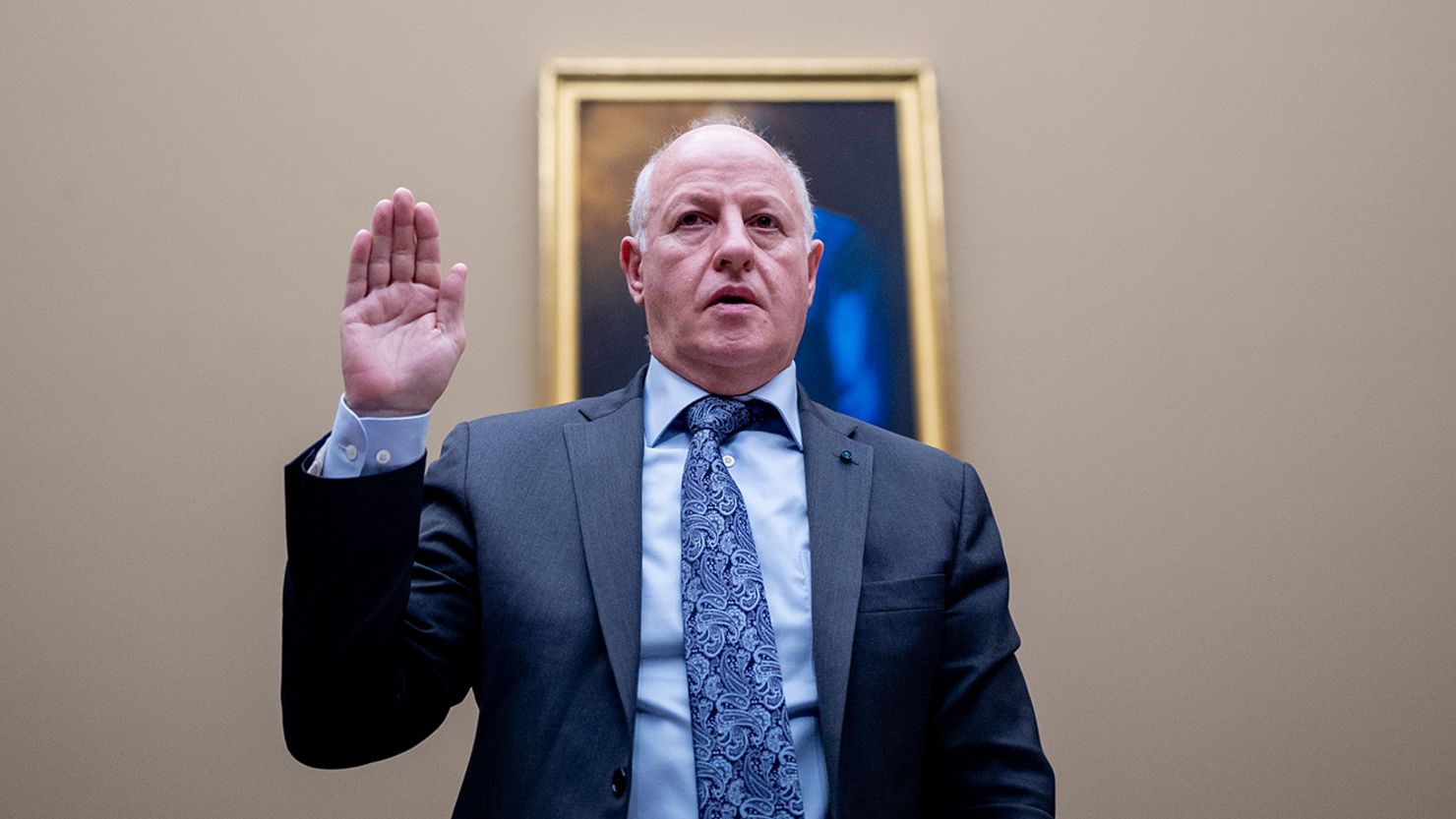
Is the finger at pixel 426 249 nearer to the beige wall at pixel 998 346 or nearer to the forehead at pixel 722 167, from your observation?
the forehead at pixel 722 167

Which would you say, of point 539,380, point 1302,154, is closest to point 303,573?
point 539,380

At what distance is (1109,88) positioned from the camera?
2822 millimetres

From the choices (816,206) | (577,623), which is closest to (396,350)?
(577,623)

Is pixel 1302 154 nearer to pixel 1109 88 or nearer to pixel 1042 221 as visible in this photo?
pixel 1109 88

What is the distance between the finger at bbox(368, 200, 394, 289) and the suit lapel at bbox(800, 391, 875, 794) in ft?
2.23

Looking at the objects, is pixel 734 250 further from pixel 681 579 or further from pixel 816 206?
pixel 816 206

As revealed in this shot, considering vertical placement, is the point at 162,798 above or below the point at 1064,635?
below

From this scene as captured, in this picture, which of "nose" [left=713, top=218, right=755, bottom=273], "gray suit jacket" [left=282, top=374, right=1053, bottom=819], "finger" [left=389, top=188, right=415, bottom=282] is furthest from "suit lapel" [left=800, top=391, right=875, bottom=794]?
"finger" [left=389, top=188, right=415, bottom=282]

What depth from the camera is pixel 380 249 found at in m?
1.35

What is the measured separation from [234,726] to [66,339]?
0.96m

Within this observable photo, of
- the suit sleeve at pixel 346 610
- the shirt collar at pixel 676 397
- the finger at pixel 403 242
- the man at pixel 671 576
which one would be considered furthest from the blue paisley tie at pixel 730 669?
the finger at pixel 403 242

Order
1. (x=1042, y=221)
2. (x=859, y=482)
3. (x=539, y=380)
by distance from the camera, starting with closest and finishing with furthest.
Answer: (x=859, y=482), (x=539, y=380), (x=1042, y=221)

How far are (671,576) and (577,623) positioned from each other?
15 centimetres

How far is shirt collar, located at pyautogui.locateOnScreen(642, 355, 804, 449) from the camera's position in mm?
1732
